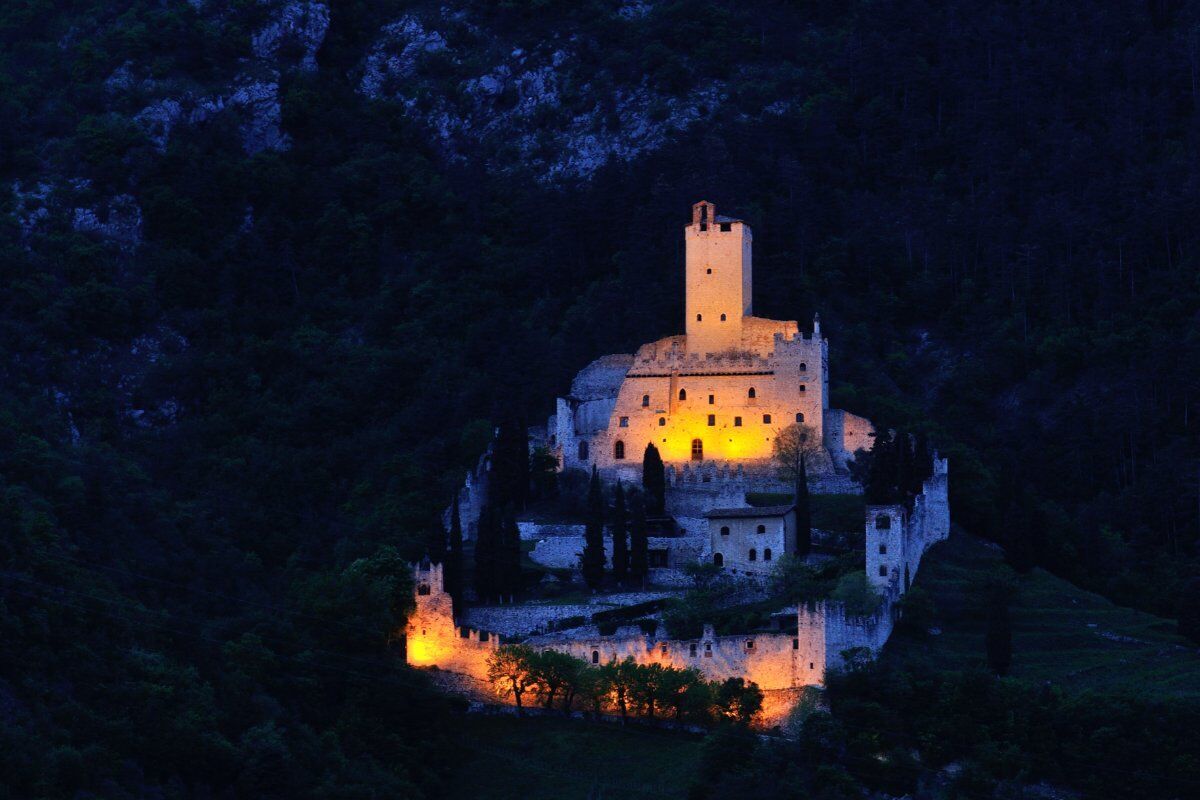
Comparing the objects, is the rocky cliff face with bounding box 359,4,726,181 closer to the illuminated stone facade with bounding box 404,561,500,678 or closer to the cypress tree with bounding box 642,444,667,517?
the cypress tree with bounding box 642,444,667,517

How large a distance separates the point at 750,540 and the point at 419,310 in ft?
115

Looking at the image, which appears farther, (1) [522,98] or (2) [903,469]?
(1) [522,98]

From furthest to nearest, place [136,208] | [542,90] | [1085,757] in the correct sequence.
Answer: [542,90] < [136,208] < [1085,757]

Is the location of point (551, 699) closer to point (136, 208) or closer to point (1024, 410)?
point (1024, 410)

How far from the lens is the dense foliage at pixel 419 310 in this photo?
267 feet

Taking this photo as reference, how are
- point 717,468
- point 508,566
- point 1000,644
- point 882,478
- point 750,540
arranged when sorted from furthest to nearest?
point 717,468 < point 882,478 < point 750,540 < point 508,566 < point 1000,644

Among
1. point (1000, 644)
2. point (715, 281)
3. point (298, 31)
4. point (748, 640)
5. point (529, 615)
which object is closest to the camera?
point (748, 640)

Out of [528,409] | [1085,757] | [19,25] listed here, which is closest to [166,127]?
[19,25]

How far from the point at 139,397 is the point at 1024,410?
36.0m

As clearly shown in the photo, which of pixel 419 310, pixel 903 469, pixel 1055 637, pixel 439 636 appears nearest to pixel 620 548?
pixel 439 636

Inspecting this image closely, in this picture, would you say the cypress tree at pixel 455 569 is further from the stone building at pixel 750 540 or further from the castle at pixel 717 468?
the stone building at pixel 750 540

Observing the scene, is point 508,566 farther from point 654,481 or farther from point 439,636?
point 654,481

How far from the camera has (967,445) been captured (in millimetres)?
103938

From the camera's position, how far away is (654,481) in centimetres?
9325
